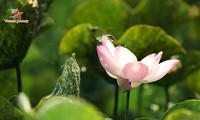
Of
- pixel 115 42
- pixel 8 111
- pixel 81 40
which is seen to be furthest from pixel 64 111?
pixel 81 40

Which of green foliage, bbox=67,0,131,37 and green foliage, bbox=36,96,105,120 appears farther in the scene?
green foliage, bbox=67,0,131,37

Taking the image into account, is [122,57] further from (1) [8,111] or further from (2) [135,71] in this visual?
(1) [8,111]

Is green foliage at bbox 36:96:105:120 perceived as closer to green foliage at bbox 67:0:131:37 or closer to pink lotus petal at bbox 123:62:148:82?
pink lotus petal at bbox 123:62:148:82

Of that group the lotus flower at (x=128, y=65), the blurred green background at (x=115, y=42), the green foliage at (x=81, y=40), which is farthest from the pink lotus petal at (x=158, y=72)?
the green foliage at (x=81, y=40)

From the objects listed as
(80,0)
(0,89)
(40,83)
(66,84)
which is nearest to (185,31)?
(80,0)

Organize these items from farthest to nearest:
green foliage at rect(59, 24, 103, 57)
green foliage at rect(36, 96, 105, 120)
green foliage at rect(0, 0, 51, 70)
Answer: green foliage at rect(59, 24, 103, 57) → green foliage at rect(0, 0, 51, 70) → green foliage at rect(36, 96, 105, 120)

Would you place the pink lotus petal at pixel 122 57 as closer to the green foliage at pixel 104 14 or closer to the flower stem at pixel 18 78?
the flower stem at pixel 18 78

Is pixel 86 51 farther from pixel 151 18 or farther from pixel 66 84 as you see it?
pixel 66 84

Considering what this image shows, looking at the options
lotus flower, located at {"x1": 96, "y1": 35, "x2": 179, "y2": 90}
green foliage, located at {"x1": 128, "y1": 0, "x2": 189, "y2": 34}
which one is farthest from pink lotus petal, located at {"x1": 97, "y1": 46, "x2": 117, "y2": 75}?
green foliage, located at {"x1": 128, "y1": 0, "x2": 189, "y2": 34}
